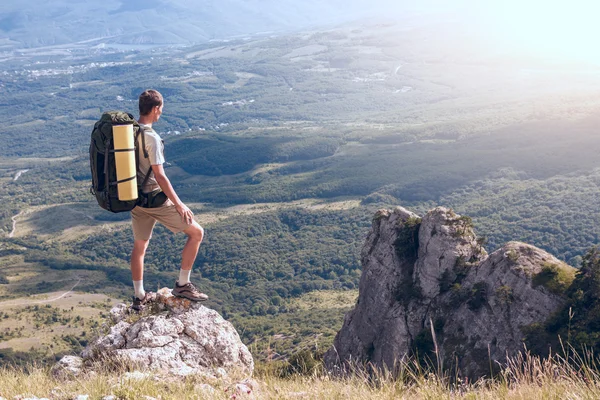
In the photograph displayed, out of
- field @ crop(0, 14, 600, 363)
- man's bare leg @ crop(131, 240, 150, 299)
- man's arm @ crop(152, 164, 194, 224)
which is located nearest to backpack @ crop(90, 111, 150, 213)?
man's arm @ crop(152, 164, 194, 224)

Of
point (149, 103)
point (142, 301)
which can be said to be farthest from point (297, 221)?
point (149, 103)

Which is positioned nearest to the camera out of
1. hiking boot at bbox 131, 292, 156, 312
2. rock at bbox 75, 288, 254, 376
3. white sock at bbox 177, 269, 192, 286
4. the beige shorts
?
A: rock at bbox 75, 288, 254, 376

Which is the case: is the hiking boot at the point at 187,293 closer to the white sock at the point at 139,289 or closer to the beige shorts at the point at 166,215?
the white sock at the point at 139,289

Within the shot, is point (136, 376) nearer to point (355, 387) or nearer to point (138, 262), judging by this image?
point (355, 387)

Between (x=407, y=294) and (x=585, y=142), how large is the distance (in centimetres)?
13747

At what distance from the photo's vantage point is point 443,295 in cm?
2900

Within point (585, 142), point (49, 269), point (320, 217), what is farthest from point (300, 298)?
point (585, 142)

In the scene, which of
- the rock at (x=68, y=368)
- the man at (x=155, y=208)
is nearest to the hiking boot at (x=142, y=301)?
the man at (x=155, y=208)

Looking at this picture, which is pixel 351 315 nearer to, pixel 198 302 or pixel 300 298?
pixel 198 302

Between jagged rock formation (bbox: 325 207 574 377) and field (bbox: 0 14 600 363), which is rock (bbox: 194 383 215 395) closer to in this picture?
jagged rock formation (bbox: 325 207 574 377)

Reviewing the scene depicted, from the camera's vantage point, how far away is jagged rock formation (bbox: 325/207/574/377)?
965 inches

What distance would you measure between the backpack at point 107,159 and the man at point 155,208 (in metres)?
0.29

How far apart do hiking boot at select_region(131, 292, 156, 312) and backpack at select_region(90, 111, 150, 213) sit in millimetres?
3080

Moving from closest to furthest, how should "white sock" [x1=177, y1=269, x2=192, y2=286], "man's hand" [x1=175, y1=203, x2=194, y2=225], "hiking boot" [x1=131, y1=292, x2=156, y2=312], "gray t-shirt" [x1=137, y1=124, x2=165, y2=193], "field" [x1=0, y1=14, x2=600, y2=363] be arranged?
"gray t-shirt" [x1=137, y1=124, x2=165, y2=193]
"man's hand" [x1=175, y1=203, x2=194, y2=225]
"white sock" [x1=177, y1=269, x2=192, y2=286]
"hiking boot" [x1=131, y1=292, x2=156, y2=312]
"field" [x1=0, y1=14, x2=600, y2=363]
